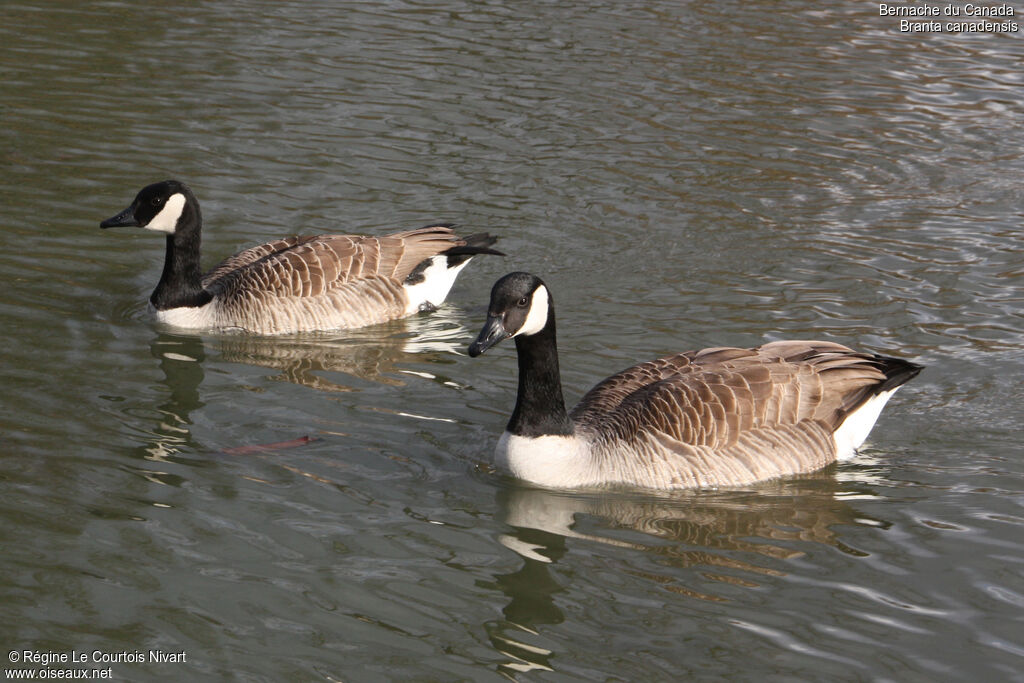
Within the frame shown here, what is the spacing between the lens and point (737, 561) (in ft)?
25.5

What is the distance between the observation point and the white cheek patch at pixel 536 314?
27.7 ft

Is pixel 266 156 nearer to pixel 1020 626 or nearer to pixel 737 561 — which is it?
pixel 737 561

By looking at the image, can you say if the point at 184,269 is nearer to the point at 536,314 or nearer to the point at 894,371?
the point at 536,314

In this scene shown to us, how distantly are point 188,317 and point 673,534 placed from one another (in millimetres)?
5215

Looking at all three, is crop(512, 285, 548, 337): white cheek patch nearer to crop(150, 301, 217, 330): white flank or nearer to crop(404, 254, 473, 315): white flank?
crop(404, 254, 473, 315): white flank

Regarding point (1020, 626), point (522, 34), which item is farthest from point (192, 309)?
point (522, 34)

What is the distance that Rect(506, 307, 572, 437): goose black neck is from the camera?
862 centimetres

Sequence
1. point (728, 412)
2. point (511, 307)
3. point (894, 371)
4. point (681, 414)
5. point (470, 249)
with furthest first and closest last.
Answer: point (470, 249) < point (894, 371) < point (728, 412) < point (681, 414) < point (511, 307)

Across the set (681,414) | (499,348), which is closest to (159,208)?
(499,348)

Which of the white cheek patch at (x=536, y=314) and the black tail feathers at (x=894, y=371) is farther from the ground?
the white cheek patch at (x=536, y=314)

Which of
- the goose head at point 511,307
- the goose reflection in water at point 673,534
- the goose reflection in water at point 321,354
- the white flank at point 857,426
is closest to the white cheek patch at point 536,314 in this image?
the goose head at point 511,307

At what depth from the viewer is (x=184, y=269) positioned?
37.5ft

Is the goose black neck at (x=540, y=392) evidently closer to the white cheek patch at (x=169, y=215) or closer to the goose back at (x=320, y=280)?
the goose back at (x=320, y=280)

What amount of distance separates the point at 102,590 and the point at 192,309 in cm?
472
